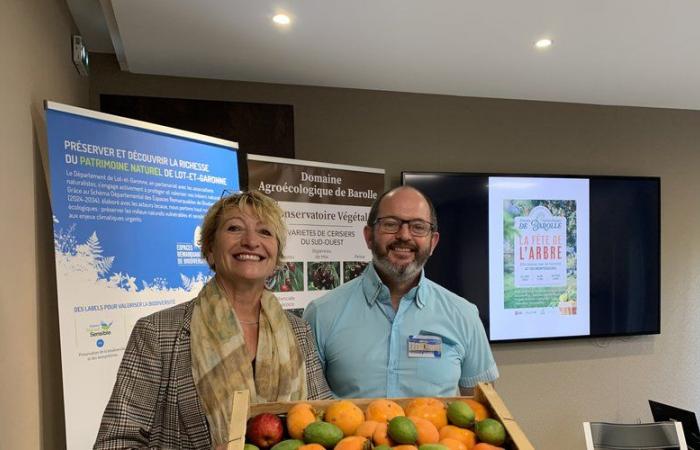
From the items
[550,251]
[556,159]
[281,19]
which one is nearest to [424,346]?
[281,19]

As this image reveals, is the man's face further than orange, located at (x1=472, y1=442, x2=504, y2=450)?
Yes

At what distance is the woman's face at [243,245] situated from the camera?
1318 millimetres

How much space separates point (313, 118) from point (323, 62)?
571mm

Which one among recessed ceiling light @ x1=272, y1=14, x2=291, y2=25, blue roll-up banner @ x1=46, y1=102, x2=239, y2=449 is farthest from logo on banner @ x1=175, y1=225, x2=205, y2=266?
recessed ceiling light @ x1=272, y1=14, x2=291, y2=25

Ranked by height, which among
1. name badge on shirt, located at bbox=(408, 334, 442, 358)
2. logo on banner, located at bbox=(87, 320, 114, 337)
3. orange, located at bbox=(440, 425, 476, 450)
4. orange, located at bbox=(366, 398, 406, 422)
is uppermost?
orange, located at bbox=(366, 398, 406, 422)

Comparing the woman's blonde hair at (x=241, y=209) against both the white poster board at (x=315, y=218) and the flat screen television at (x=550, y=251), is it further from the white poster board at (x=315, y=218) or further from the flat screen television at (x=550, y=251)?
the flat screen television at (x=550, y=251)

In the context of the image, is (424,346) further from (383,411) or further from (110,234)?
(110,234)

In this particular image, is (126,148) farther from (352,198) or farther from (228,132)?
(352,198)

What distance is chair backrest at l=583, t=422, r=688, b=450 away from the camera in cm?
235

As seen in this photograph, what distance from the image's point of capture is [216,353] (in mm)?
1297

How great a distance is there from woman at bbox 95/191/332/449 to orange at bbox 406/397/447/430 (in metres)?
0.44

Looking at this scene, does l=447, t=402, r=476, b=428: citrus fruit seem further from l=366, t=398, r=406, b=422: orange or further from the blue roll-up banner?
the blue roll-up banner

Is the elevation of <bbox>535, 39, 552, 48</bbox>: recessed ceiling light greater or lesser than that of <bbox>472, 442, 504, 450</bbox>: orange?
greater

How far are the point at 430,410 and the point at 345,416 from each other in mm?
170
